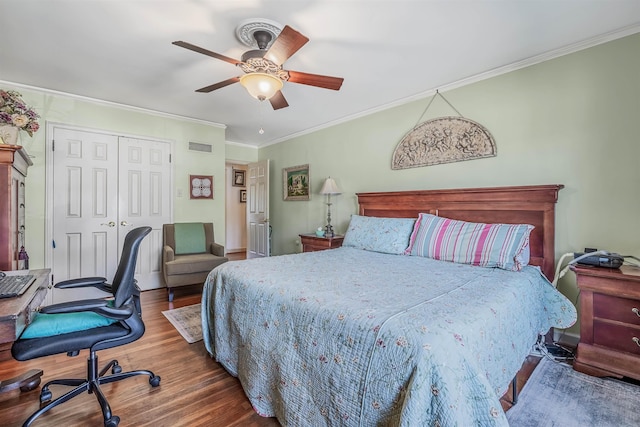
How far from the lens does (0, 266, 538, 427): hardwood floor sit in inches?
61.5

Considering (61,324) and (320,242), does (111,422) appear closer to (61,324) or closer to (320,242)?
(61,324)

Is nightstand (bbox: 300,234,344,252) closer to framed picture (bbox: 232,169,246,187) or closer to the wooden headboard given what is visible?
the wooden headboard

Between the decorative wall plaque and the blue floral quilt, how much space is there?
1.33 metres

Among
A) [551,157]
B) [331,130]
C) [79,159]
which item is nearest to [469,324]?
[551,157]

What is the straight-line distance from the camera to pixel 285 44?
1841 mm

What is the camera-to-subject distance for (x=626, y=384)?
185 cm

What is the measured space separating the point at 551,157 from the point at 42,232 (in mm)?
5429

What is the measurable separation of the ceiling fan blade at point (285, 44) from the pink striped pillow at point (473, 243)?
76.5 inches

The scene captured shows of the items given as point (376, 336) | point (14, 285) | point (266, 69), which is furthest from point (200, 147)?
point (376, 336)

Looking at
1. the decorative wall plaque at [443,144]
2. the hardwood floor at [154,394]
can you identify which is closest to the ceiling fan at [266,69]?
the decorative wall plaque at [443,144]

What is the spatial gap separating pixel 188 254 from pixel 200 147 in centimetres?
171

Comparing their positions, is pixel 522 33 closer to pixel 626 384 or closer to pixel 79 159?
pixel 626 384

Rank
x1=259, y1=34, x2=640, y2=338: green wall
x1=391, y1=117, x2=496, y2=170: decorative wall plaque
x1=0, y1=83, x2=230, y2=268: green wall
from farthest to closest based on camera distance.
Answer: x1=0, y1=83, x2=230, y2=268: green wall, x1=391, y1=117, x2=496, y2=170: decorative wall plaque, x1=259, y1=34, x2=640, y2=338: green wall

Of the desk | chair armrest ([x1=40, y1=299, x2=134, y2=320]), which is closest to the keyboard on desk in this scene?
the desk
